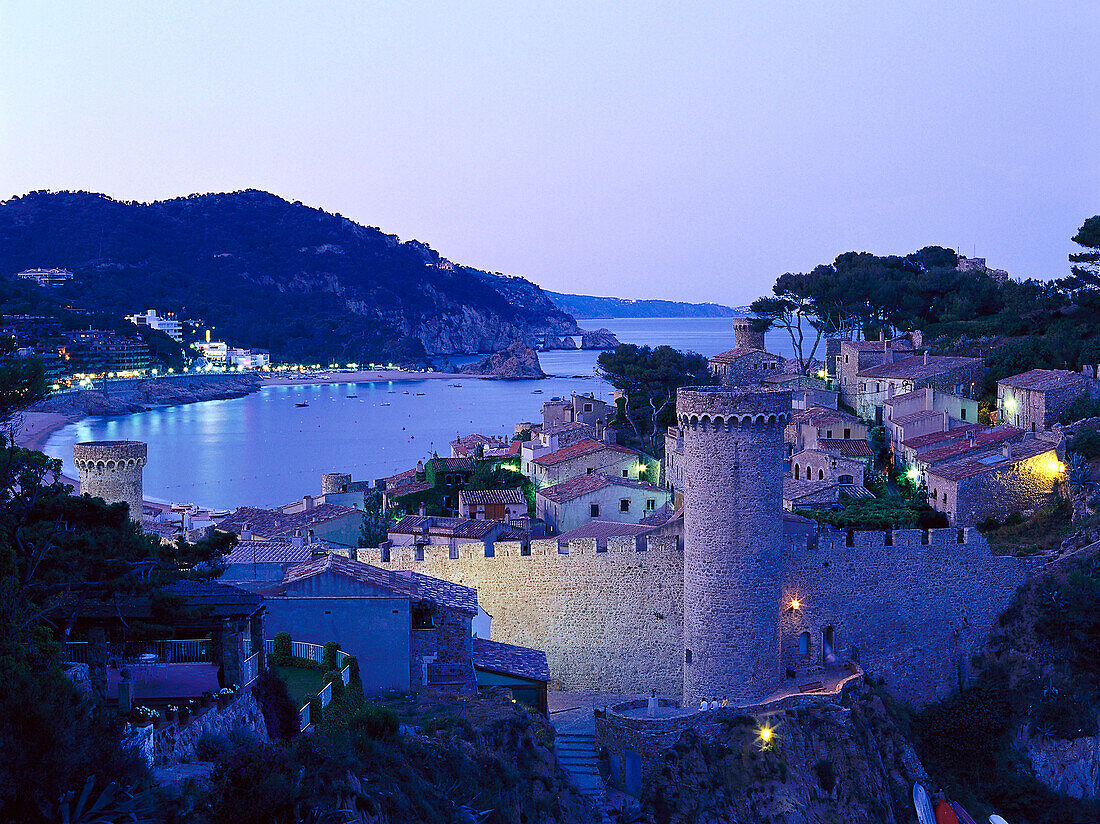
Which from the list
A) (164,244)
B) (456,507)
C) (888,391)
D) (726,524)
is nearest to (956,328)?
(888,391)

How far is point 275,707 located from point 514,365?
13673 cm

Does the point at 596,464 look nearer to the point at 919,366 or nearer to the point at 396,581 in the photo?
the point at 919,366

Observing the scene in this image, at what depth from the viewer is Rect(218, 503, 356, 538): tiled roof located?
25766mm

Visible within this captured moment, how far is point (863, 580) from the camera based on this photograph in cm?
1639

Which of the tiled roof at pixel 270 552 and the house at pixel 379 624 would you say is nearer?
the house at pixel 379 624

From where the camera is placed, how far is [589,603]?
1647 centimetres

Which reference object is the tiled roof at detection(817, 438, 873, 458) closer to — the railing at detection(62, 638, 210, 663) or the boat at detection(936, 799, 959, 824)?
the boat at detection(936, 799, 959, 824)

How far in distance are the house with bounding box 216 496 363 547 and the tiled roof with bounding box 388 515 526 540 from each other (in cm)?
249

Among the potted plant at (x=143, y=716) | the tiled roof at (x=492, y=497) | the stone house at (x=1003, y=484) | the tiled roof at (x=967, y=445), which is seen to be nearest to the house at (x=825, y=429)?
the tiled roof at (x=967, y=445)

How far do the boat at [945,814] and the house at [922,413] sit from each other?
40.0 ft

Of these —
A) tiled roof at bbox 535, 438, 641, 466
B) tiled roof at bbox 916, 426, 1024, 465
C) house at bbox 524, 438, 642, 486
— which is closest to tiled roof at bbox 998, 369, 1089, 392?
tiled roof at bbox 916, 426, 1024, 465

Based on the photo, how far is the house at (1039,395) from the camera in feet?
78.2

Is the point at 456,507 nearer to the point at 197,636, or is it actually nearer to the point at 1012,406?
the point at 1012,406

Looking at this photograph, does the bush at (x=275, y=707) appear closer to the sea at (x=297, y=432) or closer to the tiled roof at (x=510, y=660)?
the tiled roof at (x=510, y=660)
